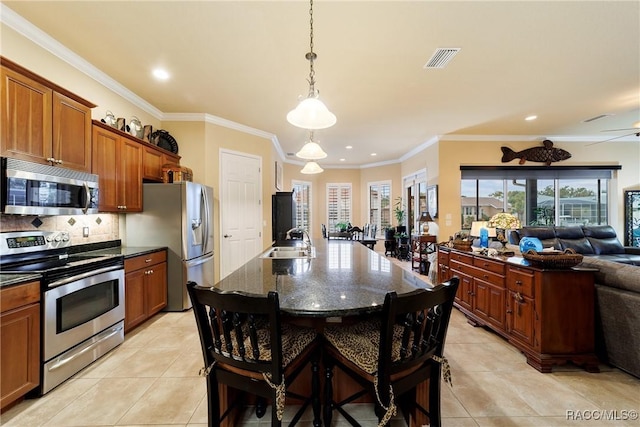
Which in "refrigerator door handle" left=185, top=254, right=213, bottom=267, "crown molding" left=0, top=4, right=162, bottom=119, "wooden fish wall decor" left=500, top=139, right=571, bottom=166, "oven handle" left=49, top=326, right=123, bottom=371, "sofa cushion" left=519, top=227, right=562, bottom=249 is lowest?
"oven handle" left=49, top=326, right=123, bottom=371

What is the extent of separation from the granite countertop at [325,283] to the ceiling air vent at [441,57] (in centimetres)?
213

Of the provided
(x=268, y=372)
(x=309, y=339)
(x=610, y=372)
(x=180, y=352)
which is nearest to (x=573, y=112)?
(x=610, y=372)

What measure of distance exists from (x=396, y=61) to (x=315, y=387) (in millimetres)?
2986

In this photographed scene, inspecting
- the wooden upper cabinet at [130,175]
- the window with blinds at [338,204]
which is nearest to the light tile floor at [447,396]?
the wooden upper cabinet at [130,175]

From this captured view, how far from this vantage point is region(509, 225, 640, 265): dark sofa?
4348mm

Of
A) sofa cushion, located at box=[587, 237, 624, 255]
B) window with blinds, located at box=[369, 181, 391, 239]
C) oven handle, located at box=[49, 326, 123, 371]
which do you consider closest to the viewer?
oven handle, located at box=[49, 326, 123, 371]

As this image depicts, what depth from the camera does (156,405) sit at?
71.9 inches

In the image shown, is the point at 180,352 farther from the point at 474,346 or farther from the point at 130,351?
the point at 474,346

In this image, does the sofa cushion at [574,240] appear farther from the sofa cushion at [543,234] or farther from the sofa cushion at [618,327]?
the sofa cushion at [618,327]

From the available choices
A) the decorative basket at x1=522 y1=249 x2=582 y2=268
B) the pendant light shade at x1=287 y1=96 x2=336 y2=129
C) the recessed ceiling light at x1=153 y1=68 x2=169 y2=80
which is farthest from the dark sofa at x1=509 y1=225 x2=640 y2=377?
the recessed ceiling light at x1=153 y1=68 x2=169 y2=80

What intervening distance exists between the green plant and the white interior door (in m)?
4.40

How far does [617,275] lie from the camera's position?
83.4 inches

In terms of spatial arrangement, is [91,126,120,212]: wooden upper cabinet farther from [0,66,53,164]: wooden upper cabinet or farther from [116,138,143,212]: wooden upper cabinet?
[0,66,53,164]: wooden upper cabinet

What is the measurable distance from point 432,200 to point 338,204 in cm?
361
